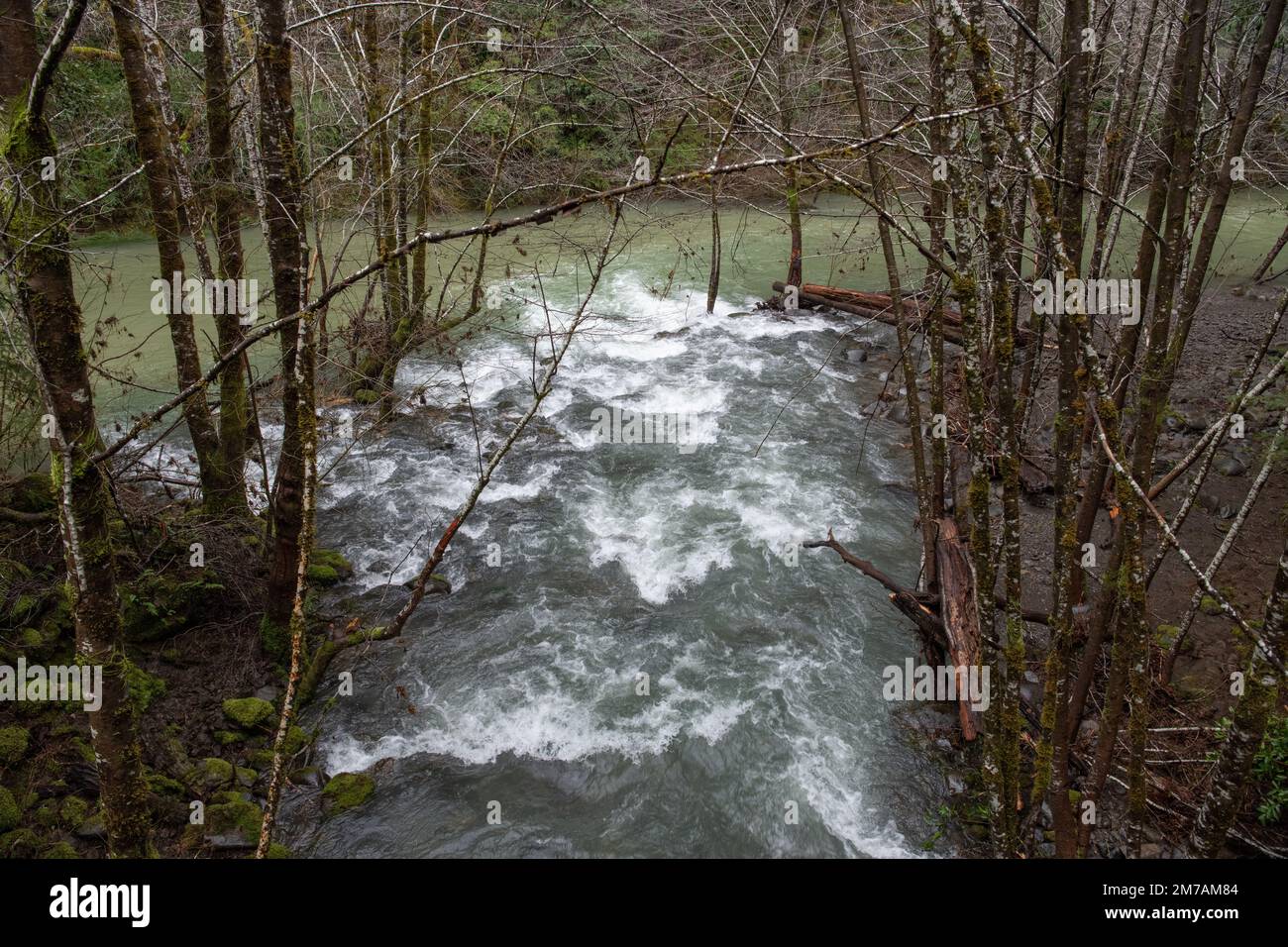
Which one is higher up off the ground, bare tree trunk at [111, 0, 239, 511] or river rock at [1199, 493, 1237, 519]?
bare tree trunk at [111, 0, 239, 511]

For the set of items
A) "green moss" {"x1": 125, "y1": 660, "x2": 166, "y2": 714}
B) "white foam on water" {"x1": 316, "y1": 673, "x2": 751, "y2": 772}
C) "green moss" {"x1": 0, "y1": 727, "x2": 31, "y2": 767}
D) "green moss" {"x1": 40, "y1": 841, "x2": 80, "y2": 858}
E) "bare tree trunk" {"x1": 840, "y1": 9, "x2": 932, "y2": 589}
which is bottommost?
"white foam on water" {"x1": 316, "y1": 673, "x2": 751, "y2": 772}

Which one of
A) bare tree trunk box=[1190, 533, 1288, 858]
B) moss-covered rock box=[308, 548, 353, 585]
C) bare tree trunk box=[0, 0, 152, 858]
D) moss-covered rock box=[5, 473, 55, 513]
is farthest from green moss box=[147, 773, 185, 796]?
bare tree trunk box=[1190, 533, 1288, 858]

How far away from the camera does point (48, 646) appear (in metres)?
6.36

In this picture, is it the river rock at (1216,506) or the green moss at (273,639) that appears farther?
the river rock at (1216,506)

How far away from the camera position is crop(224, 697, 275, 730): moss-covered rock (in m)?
6.68

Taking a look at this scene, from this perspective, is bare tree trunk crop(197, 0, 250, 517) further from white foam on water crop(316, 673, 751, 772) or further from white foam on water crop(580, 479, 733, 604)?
white foam on water crop(580, 479, 733, 604)

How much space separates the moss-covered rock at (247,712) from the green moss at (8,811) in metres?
1.64

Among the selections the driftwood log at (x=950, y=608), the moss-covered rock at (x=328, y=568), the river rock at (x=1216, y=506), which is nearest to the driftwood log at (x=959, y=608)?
the driftwood log at (x=950, y=608)

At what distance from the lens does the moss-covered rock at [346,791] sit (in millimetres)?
6215

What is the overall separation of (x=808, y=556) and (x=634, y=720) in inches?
132

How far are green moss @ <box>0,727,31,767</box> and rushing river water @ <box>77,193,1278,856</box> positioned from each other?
6.35 feet

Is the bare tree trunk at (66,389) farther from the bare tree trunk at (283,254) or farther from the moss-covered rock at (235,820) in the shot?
the moss-covered rock at (235,820)

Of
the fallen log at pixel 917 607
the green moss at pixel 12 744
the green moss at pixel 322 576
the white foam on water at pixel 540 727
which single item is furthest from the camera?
the green moss at pixel 322 576
